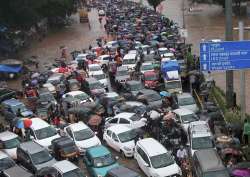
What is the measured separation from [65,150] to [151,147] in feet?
14.5

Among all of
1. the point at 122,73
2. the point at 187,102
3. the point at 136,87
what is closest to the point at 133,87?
the point at 136,87

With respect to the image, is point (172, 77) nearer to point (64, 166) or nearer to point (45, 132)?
point (45, 132)

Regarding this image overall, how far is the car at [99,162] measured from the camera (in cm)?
2334

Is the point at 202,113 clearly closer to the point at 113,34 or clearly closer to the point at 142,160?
the point at 142,160

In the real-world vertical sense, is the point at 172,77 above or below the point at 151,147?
above

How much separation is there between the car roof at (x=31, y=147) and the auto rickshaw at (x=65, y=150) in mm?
871

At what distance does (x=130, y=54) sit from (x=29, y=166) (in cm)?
2120

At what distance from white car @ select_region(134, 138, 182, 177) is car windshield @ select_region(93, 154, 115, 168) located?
1.25 m

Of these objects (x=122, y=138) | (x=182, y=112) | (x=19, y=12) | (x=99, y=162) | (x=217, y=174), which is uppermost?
(x=19, y=12)

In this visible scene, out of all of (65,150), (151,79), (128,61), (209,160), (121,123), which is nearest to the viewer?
(209,160)

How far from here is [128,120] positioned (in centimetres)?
2853

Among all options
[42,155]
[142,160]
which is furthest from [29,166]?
[142,160]

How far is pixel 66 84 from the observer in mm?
38812

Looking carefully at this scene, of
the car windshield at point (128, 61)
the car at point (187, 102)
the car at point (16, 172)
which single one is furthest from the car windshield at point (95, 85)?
the car at point (16, 172)
